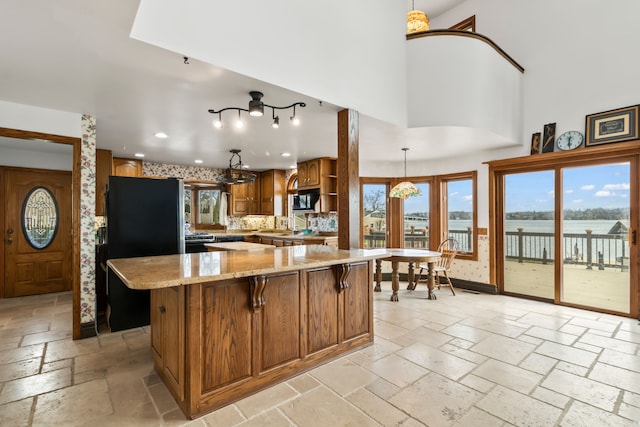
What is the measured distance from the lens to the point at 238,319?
2230 mm

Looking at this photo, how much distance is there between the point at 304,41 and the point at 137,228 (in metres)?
2.78

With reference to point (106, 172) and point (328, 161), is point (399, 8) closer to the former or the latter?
point (328, 161)

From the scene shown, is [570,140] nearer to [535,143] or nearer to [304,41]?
[535,143]

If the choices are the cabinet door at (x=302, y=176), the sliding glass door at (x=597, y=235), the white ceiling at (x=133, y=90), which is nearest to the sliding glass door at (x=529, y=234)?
the sliding glass door at (x=597, y=235)

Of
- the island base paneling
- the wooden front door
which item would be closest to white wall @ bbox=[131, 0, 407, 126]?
the island base paneling

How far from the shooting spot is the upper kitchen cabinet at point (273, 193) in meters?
7.20

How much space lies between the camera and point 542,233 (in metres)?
4.93

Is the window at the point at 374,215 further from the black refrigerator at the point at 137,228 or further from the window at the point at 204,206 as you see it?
the black refrigerator at the point at 137,228

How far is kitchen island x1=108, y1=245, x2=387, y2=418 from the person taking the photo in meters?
2.02

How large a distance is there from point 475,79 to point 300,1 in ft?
8.15

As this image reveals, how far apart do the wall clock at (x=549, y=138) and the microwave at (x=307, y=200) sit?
365 cm

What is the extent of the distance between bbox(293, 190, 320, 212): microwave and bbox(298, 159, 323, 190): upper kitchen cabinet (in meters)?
0.12

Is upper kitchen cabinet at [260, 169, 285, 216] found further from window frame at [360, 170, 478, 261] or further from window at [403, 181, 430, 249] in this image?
window at [403, 181, 430, 249]

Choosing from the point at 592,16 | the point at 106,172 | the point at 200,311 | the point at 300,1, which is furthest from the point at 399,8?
the point at 106,172
